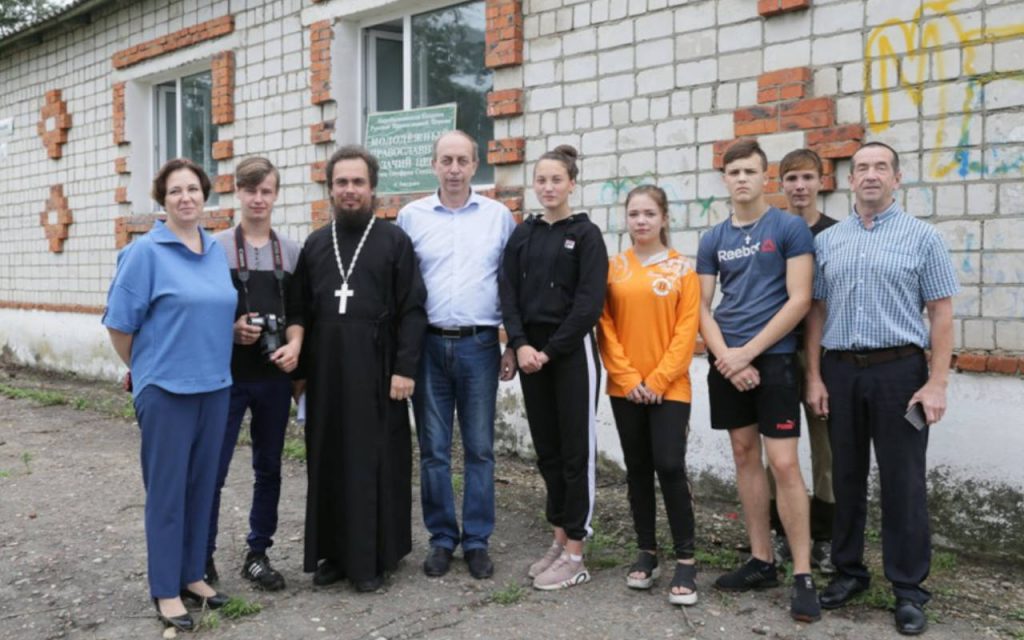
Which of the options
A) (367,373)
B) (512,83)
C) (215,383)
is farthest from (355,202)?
(512,83)

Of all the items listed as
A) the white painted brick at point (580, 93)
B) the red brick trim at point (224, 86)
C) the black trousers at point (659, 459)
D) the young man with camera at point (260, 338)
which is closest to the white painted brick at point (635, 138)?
the white painted brick at point (580, 93)

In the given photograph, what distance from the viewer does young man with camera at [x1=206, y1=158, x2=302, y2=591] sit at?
4113 millimetres

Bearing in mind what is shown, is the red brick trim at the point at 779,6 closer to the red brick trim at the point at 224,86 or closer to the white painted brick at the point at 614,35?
the white painted brick at the point at 614,35

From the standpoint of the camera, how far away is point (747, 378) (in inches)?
156

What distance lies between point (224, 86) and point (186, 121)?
1516 mm

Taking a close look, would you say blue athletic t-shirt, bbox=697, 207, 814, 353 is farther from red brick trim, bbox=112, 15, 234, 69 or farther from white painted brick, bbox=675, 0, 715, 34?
red brick trim, bbox=112, 15, 234, 69

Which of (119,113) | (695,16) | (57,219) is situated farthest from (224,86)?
(695,16)

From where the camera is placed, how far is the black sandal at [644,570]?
423cm

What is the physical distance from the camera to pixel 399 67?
8078 mm

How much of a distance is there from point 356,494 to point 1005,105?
11.6ft

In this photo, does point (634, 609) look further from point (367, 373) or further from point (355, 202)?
Answer: point (355, 202)

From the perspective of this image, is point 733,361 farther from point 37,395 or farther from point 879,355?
point 37,395

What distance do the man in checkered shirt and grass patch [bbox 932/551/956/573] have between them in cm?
83

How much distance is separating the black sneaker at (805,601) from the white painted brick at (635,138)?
9.69 feet
